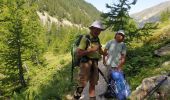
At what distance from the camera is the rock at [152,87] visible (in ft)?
30.6

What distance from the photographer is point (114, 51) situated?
34.7 ft

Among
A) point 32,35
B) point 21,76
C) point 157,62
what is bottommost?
point 21,76

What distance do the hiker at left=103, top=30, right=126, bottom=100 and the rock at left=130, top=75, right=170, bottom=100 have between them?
3.13ft

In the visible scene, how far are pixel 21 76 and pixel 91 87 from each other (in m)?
25.7

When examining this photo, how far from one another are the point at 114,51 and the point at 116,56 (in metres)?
0.20

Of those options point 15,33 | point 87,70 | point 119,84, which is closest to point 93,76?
point 87,70

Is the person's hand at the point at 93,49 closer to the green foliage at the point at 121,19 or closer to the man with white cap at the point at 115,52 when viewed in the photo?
the man with white cap at the point at 115,52

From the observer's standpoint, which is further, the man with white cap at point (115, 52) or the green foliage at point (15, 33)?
the green foliage at point (15, 33)

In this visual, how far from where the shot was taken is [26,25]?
1221 inches

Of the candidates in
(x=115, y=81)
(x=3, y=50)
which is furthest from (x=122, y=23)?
(x=3, y=50)

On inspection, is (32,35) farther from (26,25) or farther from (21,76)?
(21,76)

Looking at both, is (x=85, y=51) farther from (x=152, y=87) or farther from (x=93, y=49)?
(x=152, y=87)

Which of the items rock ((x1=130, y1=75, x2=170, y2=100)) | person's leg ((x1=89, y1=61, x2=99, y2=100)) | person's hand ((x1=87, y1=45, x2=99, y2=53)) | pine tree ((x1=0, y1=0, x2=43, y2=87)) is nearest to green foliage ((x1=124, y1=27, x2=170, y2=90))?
rock ((x1=130, y1=75, x2=170, y2=100))

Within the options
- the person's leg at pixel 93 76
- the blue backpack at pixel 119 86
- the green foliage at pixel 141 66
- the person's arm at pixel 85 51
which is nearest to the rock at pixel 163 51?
the green foliage at pixel 141 66
